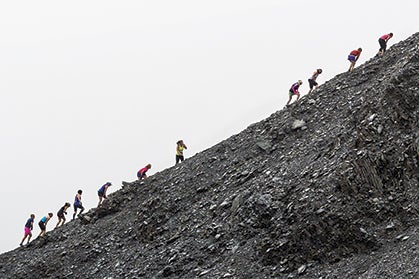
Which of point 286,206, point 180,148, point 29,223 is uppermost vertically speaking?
point 180,148

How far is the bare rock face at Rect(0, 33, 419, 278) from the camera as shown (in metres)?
22.2

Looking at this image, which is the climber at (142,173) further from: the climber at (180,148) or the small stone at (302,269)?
the small stone at (302,269)

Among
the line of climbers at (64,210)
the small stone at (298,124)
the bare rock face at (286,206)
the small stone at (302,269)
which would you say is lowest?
the small stone at (302,269)

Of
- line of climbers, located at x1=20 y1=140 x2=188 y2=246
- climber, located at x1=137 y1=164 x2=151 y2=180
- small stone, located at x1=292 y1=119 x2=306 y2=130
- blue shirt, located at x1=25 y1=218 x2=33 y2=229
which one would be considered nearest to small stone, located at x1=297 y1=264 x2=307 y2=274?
small stone, located at x1=292 y1=119 x2=306 y2=130

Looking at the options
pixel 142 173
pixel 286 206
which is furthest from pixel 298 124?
pixel 142 173

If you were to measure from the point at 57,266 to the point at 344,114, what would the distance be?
2269cm

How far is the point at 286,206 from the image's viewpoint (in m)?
25.3

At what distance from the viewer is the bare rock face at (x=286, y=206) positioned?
22.2m

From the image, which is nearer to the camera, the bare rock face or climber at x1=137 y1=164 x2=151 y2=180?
the bare rock face

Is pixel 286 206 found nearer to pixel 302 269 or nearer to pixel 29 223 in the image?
pixel 302 269

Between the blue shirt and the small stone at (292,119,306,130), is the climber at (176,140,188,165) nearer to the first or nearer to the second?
the small stone at (292,119,306,130)

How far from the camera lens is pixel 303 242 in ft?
74.9

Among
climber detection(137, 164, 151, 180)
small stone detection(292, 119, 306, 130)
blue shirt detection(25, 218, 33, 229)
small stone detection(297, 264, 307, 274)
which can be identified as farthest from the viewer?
climber detection(137, 164, 151, 180)

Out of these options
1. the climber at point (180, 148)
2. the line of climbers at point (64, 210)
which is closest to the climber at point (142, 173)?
the line of climbers at point (64, 210)
